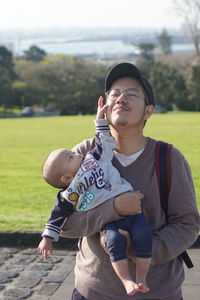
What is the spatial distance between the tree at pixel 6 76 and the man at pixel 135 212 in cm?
6453

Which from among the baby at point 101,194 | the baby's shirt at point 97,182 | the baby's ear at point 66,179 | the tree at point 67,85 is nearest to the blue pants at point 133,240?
the baby at point 101,194

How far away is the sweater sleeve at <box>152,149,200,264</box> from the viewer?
9.76 ft

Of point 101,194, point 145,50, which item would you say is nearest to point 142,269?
point 101,194

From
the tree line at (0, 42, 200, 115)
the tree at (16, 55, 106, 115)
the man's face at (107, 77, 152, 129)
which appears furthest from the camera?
the tree at (16, 55, 106, 115)

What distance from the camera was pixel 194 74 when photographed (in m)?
62.6

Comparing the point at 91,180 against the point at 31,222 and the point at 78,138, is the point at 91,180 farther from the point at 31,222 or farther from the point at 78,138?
the point at 78,138

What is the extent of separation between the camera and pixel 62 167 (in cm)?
313

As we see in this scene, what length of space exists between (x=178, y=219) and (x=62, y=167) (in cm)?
60

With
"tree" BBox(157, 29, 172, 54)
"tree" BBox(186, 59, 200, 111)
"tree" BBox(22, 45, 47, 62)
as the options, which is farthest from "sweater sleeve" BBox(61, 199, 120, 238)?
"tree" BBox(157, 29, 172, 54)

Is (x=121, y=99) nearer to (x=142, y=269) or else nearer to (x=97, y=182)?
(x=97, y=182)

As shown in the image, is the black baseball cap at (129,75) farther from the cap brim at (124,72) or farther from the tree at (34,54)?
the tree at (34,54)

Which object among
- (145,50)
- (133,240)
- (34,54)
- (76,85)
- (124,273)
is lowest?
(76,85)

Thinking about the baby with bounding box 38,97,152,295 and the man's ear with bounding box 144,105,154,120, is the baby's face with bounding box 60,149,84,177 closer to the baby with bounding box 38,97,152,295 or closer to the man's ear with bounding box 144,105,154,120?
the baby with bounding box 38,97,152,295

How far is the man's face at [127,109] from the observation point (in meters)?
3.07
